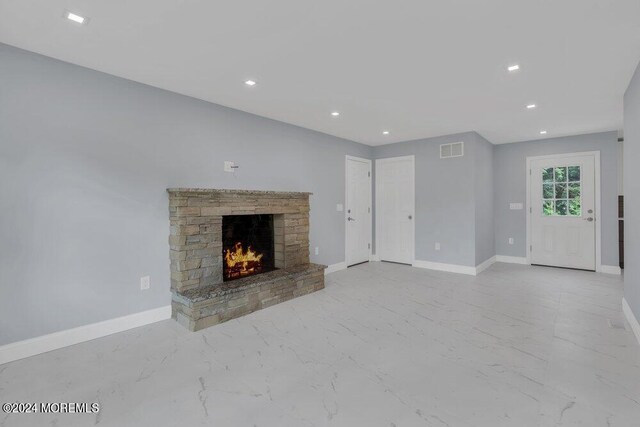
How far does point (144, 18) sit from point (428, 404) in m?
2.95

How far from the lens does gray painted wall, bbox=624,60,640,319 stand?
2723mm

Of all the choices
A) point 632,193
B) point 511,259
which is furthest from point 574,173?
point 632,193

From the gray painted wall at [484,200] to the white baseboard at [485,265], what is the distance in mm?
54

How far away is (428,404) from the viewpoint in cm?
189

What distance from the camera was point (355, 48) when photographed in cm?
241

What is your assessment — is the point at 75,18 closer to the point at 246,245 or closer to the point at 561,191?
the point at 246,245

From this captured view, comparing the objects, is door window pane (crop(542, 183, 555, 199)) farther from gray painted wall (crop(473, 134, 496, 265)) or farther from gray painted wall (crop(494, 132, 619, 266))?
gray painted wall (crop(473, 134, 496, 265))

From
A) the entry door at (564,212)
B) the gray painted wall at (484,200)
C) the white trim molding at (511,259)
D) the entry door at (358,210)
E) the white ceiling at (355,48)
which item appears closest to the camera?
the white ceiling at (355,48)

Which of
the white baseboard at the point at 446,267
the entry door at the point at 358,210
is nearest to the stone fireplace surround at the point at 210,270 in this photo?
the entry door at the point at 358,210

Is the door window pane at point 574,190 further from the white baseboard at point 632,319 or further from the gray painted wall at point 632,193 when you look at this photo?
the white baseboard at point 632,319

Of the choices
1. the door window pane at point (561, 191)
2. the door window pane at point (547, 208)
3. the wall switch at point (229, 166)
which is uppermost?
the wall switch at point (229, 166)

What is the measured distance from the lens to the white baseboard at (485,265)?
5.27 metres

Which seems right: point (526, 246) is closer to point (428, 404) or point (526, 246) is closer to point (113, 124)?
point (428, 404)

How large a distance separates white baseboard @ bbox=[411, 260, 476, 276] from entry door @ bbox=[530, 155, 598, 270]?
172cm
